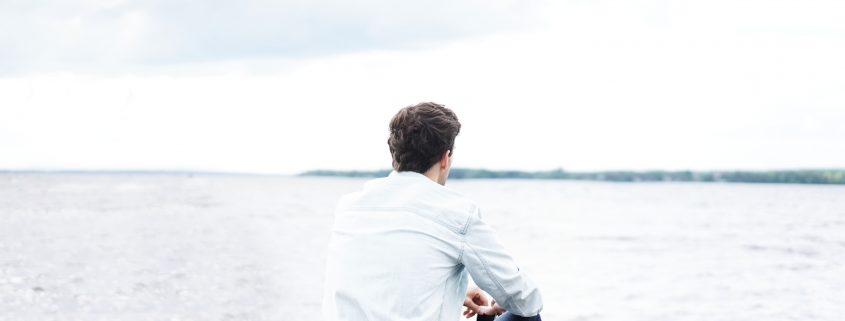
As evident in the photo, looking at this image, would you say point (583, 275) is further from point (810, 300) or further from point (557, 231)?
point (557, 231)

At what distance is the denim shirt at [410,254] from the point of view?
2.72 meters

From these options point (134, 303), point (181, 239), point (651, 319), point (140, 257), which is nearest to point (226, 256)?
point (140, 257)

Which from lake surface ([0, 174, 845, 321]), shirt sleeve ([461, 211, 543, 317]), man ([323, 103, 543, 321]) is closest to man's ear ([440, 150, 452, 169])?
man ([323, 103, 543, 321])

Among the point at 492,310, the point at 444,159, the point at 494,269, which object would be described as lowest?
the point at 492,310

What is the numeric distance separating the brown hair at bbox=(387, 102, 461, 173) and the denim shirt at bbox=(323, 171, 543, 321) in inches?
2.0

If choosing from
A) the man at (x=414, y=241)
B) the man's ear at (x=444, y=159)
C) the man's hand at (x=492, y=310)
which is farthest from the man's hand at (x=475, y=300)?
the man's ear at (x=444, y=159)

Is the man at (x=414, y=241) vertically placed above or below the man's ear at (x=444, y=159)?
below

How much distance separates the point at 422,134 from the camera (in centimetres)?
273

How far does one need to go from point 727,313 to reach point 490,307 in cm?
996

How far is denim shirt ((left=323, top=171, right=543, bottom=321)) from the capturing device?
8.93 feet

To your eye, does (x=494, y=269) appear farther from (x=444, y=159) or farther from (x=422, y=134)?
(x=422, y=134)

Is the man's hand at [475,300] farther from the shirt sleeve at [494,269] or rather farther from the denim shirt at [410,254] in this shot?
the denim shirt at [410,254]

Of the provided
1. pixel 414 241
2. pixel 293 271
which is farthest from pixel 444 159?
pixel 293 271

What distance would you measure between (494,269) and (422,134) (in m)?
0.49
